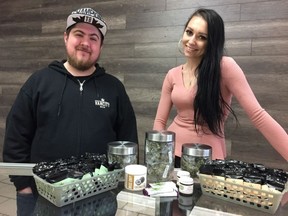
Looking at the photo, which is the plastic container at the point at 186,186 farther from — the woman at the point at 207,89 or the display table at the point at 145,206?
the woman at the point at 207,89

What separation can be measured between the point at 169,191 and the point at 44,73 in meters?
0.87

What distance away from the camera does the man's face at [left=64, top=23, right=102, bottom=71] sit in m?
1.27

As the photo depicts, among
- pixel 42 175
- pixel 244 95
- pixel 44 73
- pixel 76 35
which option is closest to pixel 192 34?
pixel 244 95

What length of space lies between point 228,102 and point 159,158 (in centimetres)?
53

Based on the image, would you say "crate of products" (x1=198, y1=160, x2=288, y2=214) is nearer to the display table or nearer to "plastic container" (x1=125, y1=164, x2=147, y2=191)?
the display table

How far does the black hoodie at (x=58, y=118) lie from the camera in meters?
1.23

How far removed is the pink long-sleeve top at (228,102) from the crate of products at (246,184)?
27 cm

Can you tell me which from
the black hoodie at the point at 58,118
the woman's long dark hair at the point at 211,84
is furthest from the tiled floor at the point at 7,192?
the woman's long dark hair at the point at 211,84

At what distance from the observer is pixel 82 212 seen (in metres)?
0.77

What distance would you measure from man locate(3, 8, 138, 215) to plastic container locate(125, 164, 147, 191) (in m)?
0.40

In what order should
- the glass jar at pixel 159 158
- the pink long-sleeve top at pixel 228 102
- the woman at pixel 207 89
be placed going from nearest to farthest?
the glass jar at pixel 159 158, the pink long-sleeve top at pixel 228 102, the woman at pixel 207 89

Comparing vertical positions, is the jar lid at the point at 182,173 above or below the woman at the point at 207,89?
below

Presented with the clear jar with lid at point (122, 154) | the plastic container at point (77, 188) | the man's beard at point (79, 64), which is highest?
the man's beard at point (79, 64)

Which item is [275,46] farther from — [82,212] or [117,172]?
[82,212]
